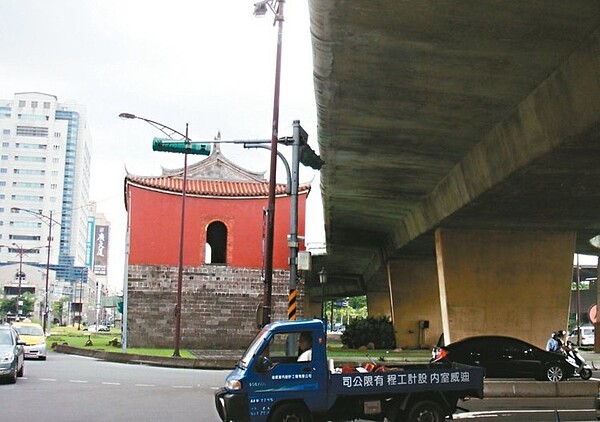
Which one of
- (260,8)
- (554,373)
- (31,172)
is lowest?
(554,373)

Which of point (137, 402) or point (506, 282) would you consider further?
point (506, 282)

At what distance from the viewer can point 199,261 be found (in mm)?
38844

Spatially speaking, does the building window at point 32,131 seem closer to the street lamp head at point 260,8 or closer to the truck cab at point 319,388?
the street lamp head at point 260,8

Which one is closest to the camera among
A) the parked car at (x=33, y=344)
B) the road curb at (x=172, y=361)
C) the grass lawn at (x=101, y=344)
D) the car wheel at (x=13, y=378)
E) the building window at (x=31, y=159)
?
the car wheel at (x=13, y=378)

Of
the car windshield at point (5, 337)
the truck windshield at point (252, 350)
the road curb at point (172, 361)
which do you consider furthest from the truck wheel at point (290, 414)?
the road curb at point (172, 361)

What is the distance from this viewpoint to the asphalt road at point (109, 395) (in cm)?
1324

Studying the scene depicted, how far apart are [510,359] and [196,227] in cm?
2180

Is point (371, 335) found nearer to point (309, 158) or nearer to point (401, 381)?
point (309, 158)

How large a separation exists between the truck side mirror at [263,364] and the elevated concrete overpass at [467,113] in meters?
5.29

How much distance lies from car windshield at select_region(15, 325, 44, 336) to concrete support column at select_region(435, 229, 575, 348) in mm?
16886

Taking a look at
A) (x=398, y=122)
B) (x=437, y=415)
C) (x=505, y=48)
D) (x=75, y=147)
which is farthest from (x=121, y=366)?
(x=75, y=147)

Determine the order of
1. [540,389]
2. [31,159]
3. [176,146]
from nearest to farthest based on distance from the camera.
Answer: [176,146], [540,389], [31,159]

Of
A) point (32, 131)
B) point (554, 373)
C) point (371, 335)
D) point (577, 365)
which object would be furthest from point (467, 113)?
point (32, 131)

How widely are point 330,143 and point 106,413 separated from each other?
8.99 meters
